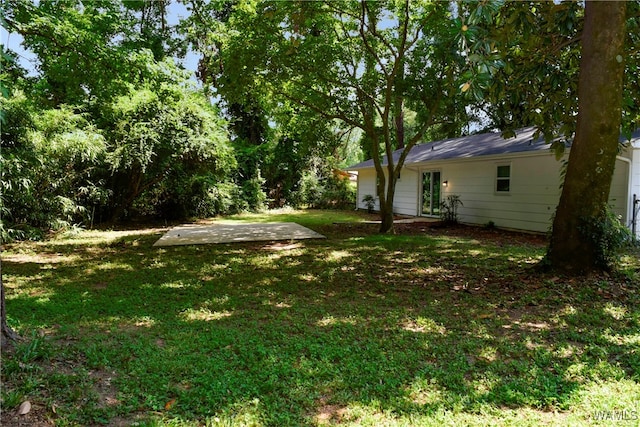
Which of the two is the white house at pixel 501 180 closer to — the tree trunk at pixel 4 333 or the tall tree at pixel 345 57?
the tall tree at pixel 345 57

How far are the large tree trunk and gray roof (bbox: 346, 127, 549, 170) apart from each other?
4707mm

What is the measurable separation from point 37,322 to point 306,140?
30.6ft

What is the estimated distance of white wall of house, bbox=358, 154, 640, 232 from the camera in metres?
9.14

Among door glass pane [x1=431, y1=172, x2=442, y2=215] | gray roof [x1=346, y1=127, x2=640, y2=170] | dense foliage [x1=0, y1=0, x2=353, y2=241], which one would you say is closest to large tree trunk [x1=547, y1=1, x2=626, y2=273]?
gray roof [x1=346, y1=127, x2=640, y2=170]

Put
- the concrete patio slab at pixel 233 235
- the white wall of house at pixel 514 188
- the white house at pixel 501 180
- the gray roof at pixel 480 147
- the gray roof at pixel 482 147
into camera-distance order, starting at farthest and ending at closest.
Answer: the gray roof at pixel 480 147, the gray roof at pixel 482 147, the concrete patio slab at pixel 233 235, the white wall of house at pixel 514 188, the white house at pixel 501 180

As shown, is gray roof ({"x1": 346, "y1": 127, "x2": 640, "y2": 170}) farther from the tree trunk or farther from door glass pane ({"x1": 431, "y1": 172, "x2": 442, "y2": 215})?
the tree trunk

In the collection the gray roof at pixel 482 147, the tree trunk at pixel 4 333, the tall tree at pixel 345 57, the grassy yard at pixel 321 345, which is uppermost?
the tall tree at pixel 345 57

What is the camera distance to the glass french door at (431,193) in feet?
49.7

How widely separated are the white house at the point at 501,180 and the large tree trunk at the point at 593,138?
270 centimetres

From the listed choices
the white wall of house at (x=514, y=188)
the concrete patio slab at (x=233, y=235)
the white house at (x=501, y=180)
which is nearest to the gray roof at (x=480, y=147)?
the white house at (x=501, y=180)

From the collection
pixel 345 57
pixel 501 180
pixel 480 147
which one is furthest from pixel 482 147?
pixel 345 57

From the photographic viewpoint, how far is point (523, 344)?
11.6ft

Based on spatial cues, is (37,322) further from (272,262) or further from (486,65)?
(486,65)

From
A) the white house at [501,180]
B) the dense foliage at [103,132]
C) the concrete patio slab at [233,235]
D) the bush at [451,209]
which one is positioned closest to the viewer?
the dense foliage at [103,132]
